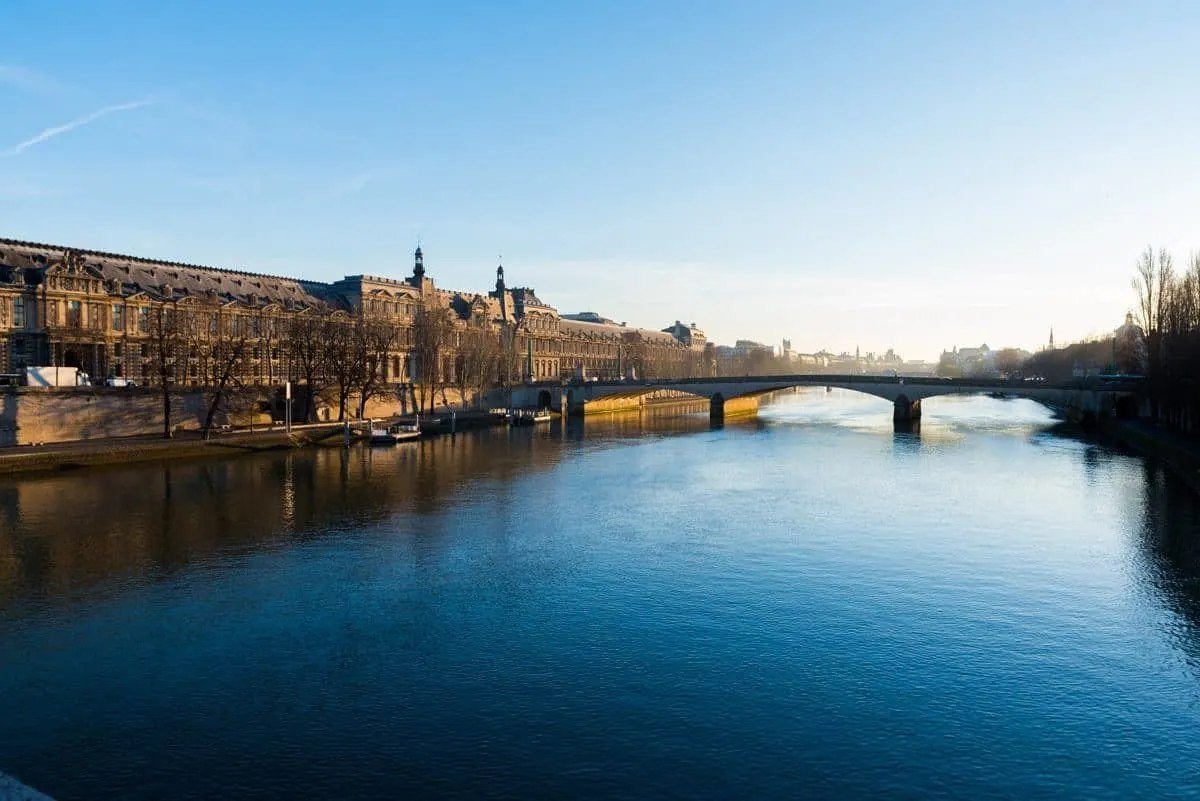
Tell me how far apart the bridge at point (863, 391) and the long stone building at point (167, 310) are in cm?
1153

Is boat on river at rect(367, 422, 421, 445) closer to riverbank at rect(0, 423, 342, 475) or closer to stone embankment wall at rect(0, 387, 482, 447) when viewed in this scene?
riverbank at rect(0, 423, 342, 475)

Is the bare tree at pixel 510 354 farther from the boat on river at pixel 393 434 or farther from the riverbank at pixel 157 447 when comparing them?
the boat on river at pixel 393 434

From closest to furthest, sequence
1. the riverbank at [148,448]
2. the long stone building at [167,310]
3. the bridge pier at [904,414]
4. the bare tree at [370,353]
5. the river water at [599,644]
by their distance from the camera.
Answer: the river water at [599,644] < the riverbank at [148,448] < the long stone building at [167,310] < the bare tree at [370,353] < the bridge pier at [904,414]

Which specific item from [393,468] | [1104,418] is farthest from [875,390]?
[393,468]

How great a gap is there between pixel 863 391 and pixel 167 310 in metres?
77.3

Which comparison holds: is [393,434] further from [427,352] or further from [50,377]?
[50,377]

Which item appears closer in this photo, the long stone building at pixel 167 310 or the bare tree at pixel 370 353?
the long stone building at pixel 167 310

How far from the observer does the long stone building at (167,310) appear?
70.5 m

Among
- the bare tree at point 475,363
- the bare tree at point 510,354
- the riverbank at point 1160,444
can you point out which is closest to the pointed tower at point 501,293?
the bare tree at point 510,354

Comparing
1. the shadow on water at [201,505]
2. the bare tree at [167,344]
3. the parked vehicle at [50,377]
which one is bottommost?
the shadow on water at [201,505]

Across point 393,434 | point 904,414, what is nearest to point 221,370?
point 393,434

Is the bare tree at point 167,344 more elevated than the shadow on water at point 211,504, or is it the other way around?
the bare tree at point 167,344

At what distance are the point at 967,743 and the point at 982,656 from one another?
17.0ft

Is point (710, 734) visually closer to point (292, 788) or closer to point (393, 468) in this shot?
point (292, 788)
